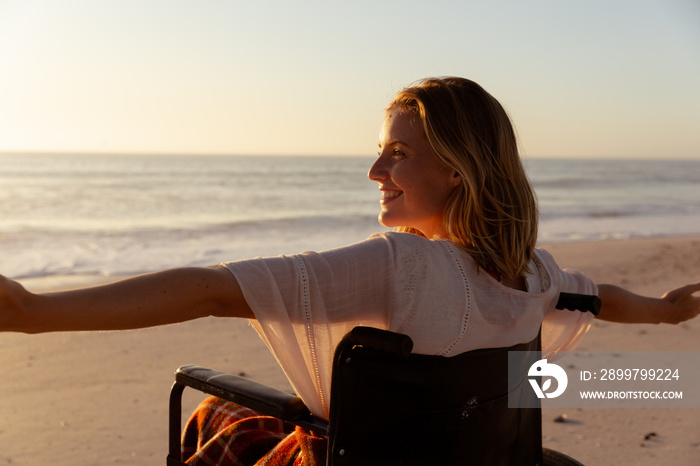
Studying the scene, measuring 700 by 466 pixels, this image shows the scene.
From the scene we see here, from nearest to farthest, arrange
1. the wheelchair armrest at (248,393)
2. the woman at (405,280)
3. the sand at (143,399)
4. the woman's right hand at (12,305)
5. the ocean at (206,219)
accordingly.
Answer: the woman's right hand at (12,305)
the woman at (405,280)
the wheelchair armrest at (248,393)
the sand at (143,399)
the ocean at (206,219)

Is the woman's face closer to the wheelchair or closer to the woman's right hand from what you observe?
the wheelchair

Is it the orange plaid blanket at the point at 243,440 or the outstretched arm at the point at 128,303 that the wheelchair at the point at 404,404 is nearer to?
the orange plaid blanket at the point at 243,440

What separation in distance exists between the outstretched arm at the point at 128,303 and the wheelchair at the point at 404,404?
→ 275 millimetres

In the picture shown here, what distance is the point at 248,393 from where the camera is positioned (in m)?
1.48

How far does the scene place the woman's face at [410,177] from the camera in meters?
1.49

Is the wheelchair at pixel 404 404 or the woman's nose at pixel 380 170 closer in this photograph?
the wheelchair at pixel 404 404

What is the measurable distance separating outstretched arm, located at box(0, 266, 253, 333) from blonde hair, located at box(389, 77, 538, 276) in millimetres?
556

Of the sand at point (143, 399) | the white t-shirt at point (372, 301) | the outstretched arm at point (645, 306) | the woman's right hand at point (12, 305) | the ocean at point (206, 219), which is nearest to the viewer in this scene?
the woman's right hand at point (12, 305)

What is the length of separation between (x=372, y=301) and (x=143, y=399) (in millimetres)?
3094

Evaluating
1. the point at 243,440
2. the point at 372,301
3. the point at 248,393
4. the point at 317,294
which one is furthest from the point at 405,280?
the point at 243,440

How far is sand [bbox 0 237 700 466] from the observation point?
3240 mm

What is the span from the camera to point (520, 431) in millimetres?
1589

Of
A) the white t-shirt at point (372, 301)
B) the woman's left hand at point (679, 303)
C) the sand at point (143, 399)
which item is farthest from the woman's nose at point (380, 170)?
the sand at point (143, 399)

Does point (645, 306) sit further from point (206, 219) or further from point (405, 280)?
point (206, 219)
